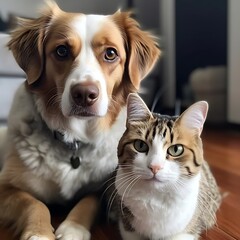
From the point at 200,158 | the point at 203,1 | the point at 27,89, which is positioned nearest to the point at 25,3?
the point at 203,1

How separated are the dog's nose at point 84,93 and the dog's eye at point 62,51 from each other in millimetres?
184

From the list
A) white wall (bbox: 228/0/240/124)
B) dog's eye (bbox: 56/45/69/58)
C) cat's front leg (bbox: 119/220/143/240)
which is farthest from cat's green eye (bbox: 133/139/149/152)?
white wall (bbox: 228/0/240/124)

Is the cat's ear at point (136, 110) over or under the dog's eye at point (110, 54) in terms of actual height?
under

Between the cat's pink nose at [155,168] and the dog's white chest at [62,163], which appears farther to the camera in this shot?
the dog's white chest at [62,163]

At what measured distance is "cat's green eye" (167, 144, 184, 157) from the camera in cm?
79

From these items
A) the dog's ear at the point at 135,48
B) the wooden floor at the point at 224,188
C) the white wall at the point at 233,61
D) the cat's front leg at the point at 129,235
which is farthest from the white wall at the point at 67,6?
the cat's front leg at the point at 129,235

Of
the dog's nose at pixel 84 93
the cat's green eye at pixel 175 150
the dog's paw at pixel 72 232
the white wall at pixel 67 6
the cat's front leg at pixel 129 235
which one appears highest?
the white wall at pixel 67 6

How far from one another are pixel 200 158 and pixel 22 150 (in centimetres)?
63

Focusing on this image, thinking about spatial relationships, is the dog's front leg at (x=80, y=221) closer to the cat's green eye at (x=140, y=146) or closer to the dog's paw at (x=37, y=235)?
the dog's paw at (x=37, y=235)

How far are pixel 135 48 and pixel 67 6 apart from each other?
12.0 feet

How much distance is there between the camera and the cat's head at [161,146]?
0.78 metres

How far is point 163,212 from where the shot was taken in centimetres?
82

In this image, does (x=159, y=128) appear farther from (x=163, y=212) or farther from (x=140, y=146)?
(x=163, y=212)

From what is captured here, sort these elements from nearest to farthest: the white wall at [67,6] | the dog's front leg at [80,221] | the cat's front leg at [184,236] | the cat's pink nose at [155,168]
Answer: the cat's pink nose at [155,168], the cat's front leg at [184,236], the dog's front leg at [80,221], the white wall at [67,6]
